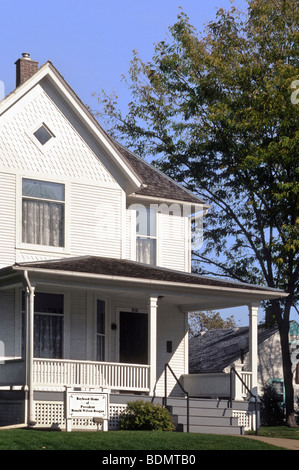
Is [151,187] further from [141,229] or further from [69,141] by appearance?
[69,141]

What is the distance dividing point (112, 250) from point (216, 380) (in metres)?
5.07

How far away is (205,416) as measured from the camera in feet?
84.0

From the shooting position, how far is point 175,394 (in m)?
29.8

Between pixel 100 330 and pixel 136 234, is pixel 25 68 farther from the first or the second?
pixel 100 330

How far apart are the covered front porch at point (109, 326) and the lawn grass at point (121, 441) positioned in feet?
11.2

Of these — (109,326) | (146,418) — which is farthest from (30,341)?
(109,326)

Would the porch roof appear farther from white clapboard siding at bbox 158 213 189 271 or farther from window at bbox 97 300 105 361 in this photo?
white clapboard siding at bbox 158 213 189 271

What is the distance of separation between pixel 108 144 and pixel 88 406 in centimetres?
887

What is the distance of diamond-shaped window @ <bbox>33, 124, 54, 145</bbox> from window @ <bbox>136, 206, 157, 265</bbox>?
13.8 ft

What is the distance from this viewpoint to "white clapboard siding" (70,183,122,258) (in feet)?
93.3

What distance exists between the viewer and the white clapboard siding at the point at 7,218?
2697cm

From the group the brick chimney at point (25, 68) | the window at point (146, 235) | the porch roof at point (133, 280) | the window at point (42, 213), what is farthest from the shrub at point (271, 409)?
the brick chimney at point (25, 68)

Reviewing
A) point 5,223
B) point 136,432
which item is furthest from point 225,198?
point 136,432

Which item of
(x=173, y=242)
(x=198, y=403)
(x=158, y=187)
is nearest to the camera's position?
(x=198, y=403)
